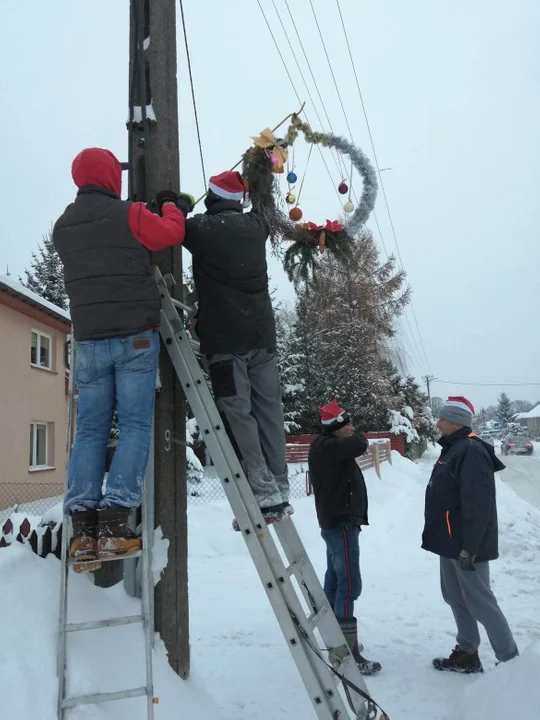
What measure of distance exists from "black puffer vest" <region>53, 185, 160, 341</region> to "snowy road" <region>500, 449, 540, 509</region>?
1400cm

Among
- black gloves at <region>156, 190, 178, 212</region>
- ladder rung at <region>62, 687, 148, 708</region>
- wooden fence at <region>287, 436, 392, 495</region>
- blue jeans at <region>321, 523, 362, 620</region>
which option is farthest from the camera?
wooden fence at <region>287, 436, 392, 495</region>

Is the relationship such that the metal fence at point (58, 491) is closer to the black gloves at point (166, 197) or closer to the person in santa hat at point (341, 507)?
the person in santa hat at point (341, 507)

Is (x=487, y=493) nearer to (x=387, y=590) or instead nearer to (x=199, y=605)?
(x=387, y=590)

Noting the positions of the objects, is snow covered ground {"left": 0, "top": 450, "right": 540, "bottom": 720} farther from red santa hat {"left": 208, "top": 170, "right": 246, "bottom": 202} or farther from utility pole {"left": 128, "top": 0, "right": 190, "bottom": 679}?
red santa hat {"left": 208, "top": 170, "right": 246, "bottom": 202}

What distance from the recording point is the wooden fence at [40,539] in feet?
A: 10.9

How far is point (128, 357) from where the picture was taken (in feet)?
9.49

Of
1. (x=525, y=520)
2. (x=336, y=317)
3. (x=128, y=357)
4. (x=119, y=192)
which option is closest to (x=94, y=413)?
(x=128, y=357)

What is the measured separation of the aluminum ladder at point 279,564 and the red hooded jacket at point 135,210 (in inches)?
15.1

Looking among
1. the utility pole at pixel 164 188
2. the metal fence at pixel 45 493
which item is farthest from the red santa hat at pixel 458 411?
the metal fence at pixel 45 493

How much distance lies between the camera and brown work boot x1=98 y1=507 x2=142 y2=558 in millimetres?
2645

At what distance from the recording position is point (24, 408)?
15.6 metres

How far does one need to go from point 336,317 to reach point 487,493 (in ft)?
70.3

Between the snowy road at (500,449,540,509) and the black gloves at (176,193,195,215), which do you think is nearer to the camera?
the black gloves at (176,193,195,215)

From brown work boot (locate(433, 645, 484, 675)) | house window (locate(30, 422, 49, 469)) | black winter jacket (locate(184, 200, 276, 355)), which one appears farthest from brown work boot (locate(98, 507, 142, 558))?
house window (locate(30, 422, 49, 469))
